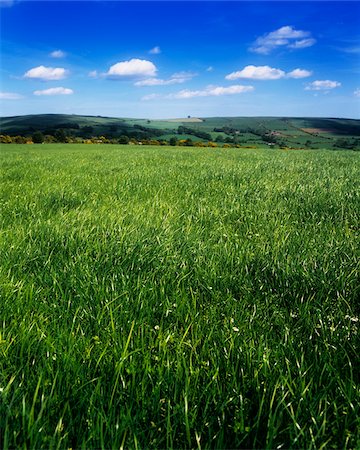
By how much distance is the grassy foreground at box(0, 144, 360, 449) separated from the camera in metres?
1.59

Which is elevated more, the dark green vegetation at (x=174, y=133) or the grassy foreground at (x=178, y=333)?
the dark green vegetation at (x=174, y=133)

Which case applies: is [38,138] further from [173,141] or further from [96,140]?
[173,141]

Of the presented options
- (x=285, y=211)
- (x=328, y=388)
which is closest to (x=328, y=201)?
(x=285, y=211)

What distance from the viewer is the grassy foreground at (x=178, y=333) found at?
159 cm

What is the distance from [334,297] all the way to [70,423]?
214 centimetres

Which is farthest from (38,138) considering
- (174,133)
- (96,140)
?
(174,133)

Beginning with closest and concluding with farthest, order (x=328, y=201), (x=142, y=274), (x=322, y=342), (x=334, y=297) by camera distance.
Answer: (x=322, y=342) < (x=334, y=297) < (x=142, y=274) < (x=328, y=201)

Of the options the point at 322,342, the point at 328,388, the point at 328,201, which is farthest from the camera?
the point at 328,201

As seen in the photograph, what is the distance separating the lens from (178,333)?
2.36 metres

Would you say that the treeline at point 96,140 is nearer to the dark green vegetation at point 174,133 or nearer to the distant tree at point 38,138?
the distant tree at point 38,138

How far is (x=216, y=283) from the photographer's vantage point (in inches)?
118

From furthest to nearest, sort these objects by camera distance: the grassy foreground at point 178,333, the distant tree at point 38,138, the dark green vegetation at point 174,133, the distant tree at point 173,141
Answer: the distant tree at point 173,141
the dark green vegetation at point 174,133
the distant tree at point 38,138
the grassy foreground at point 178,333

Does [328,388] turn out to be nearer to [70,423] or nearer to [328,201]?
[70,423]

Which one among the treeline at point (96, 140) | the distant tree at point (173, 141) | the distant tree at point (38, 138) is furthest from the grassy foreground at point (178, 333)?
the distant tree at point (38, 138)
